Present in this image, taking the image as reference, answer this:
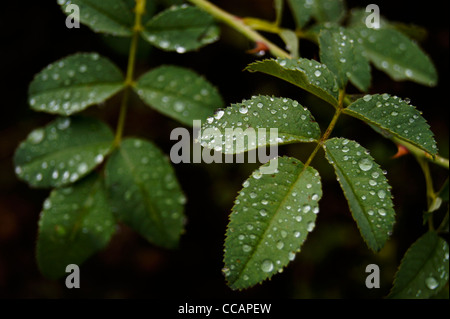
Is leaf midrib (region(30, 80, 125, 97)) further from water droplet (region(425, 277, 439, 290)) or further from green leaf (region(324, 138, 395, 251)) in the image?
water droplet (region(425, 277, 439, 290))

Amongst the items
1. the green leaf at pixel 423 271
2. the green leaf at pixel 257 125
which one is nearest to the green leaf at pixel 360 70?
the green leaf at pixel 257 125

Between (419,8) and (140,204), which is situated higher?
(419,8)

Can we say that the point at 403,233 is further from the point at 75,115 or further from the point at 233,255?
the point at 75,115

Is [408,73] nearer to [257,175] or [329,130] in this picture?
[329,130]

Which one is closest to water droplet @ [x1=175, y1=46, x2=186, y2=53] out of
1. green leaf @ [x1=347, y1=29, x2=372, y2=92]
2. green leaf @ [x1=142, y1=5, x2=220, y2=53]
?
green leaf @ [x1=142, y1=5, x2=220, y2=53]

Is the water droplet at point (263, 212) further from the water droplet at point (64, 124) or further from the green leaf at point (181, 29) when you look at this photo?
the water droplet at point (64, 124)

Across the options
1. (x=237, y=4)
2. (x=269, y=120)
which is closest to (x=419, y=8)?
(x=237, y=4)

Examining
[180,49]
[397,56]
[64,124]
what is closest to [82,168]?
[64,124]
